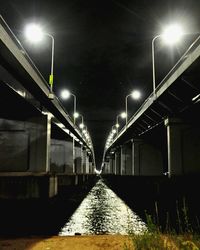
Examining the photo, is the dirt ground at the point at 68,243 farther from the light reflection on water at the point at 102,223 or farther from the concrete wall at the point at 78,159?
the concrete wall at the point at 78,159

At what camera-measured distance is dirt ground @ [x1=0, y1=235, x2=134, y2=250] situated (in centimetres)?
672

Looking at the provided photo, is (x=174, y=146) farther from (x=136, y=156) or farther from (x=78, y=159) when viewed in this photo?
(x=78, y=159)

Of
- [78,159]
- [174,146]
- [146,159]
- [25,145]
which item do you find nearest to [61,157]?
[146,159]

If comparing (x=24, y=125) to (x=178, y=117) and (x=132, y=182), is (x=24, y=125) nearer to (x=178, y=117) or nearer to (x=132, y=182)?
(x=132, y=182)

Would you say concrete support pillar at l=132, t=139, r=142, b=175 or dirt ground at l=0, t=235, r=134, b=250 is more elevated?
concrete support pillar at l=132, t=139, r=142, b=175

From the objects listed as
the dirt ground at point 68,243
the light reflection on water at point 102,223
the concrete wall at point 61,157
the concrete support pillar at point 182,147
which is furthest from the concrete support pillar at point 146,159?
the dirt ground at point 68,243

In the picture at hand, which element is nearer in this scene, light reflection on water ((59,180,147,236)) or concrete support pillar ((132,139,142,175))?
light reflection on water ((59,180,147,236))

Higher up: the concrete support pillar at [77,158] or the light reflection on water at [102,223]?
the concrete support pillar at [77,158]

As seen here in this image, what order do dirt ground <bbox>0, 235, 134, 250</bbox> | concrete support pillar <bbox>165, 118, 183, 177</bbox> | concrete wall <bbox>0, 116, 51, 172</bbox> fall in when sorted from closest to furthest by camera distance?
dirt ground <bbox>0, 235, 134, 250</bbox>
concrete support pillar <bbox>165, 118, 183, 177</bbox>
concrete wall <bbox>0, 116, 51, 172</bbox>

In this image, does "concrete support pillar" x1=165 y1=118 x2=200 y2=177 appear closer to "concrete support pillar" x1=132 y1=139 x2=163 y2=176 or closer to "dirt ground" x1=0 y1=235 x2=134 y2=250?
"concrete support pillar" x1=132 y1=139 x2=163 y2=176

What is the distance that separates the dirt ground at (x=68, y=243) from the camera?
22.1 feet

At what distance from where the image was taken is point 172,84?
17.4 metres

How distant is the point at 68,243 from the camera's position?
7117 mm

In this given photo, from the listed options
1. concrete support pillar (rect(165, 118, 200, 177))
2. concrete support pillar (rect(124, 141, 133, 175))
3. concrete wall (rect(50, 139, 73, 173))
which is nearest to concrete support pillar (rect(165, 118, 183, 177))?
concrete support pillar (rect(165, 118, 200, 177))
